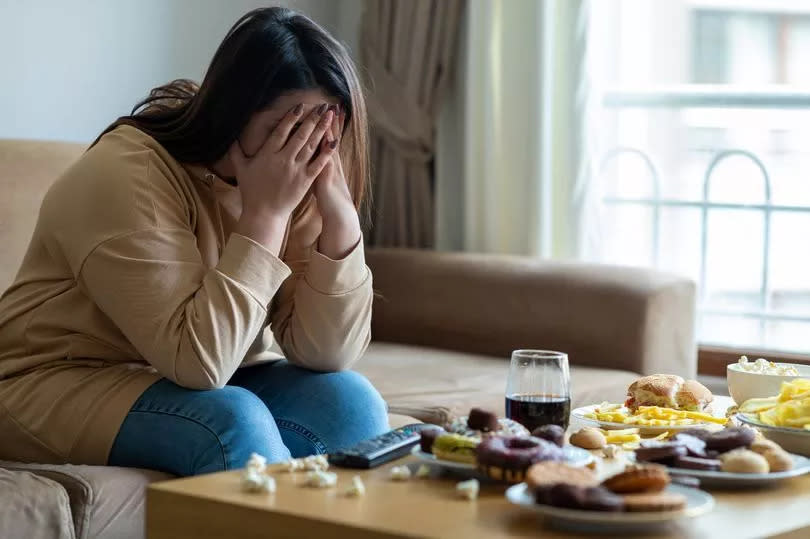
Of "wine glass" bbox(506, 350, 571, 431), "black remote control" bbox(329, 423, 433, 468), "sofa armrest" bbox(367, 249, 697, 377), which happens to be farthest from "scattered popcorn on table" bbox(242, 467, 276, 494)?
"sofa armrest" bbox(367, 249, 697, 377)

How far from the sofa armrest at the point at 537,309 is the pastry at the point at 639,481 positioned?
5.28ft

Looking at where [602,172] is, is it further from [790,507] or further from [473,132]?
[790,507]

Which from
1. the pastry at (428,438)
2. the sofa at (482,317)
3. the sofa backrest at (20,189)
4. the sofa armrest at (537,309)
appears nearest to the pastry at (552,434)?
the pastry at (428,438)

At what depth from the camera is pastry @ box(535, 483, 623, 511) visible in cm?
111

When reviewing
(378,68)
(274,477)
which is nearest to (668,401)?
(274,477)

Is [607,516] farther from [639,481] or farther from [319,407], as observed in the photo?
[319,407]

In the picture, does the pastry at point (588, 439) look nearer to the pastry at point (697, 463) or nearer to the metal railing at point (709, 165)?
the pastry at point (697, 463)

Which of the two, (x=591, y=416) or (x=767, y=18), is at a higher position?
(x=767, y=18)

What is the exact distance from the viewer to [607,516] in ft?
3.61

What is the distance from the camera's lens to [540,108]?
10.7 ft

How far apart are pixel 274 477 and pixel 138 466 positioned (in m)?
0.40

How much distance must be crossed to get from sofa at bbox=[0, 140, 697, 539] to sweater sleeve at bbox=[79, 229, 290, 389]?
2.13ft

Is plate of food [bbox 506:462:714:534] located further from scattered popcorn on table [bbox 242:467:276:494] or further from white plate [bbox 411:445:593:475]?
scattered popcorn on table [bbox 242:467:276:494]

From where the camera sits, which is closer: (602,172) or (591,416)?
(591,416)
